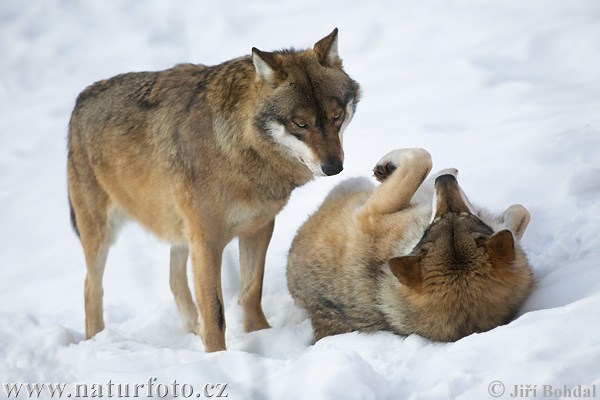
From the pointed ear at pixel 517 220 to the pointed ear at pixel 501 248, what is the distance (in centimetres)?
81

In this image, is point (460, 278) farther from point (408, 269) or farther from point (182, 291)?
point (182, 291)

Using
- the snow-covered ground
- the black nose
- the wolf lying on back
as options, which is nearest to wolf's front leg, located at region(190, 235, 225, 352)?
the snow-covered ground

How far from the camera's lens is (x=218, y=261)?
430 cm

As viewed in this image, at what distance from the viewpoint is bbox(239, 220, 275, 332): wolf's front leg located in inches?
190

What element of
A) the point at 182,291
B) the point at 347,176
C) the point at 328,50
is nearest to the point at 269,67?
the point at 328,50

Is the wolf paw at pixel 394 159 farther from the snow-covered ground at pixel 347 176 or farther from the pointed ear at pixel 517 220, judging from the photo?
the snow-covered ground at pixel 347 176

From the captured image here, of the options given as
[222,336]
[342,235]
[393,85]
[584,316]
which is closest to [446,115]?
[393,85]

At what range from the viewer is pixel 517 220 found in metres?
4.09

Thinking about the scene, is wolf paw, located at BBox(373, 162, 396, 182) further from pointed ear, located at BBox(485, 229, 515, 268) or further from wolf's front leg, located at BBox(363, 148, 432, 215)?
pointed ear, located at BBox(485, 229, 515, 268)

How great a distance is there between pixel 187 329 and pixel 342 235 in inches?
74.2

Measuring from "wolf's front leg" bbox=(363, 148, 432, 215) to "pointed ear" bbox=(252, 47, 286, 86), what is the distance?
1.00 metres

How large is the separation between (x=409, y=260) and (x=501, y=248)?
19.4 inches

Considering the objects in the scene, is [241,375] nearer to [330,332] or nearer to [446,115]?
[330,332]

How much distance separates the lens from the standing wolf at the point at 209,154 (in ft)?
12.9
